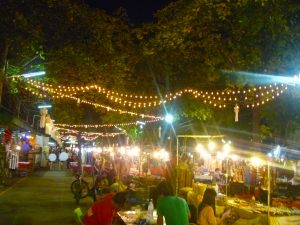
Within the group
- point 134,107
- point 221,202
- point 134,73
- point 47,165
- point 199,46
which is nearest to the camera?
point 221,202

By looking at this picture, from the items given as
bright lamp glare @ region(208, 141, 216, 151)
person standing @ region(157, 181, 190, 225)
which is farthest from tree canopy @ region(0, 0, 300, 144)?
person standing @ region(157, 181, 190, 225)

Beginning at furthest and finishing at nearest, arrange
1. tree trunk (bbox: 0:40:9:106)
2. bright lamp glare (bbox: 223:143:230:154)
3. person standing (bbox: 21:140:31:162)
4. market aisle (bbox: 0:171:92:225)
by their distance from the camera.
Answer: person standing (bbox: 21:140:31:162) → bright lamp glare (bbox: 223:143:230:154) → tree trunk (bbox: 0:40:9:106) → market aisle (bbox: 0:171:92:225)

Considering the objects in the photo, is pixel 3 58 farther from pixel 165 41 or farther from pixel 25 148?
pixel 25 148

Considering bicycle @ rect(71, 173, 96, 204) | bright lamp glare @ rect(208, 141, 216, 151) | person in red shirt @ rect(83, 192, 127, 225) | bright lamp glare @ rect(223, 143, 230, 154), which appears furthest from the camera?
bicycle @ rect(71, 173, 96, 204)

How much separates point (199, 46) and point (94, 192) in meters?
8.18

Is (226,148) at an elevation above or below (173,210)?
above

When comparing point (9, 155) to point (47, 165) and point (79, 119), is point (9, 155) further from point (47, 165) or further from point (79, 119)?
point (47, 165)

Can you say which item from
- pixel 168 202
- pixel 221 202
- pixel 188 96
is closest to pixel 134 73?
pixel 188 96

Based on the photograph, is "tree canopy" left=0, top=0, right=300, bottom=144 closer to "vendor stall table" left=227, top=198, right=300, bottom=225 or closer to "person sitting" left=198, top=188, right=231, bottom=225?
"vendor stall table" left=227, top=198, right=300, bottom=225

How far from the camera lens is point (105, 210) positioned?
26.3ft

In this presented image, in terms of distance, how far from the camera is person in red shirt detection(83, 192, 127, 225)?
796 centimetres

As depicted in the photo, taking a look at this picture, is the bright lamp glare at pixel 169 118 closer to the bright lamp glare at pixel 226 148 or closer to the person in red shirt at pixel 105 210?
the bright lamp glare at pixel 226 148

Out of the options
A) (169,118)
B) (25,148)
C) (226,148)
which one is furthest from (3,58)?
(25,148)

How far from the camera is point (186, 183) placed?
56.1 feet
